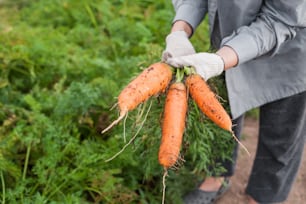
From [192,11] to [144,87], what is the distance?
577mm

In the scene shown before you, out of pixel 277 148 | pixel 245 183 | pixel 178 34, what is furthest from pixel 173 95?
pixel 245 183

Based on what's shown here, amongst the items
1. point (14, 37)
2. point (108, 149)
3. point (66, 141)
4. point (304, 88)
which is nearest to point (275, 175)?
point (304, 88)

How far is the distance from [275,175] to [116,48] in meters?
1.71

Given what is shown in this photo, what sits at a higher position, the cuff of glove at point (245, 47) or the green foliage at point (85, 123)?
the cuff of glove at point (245, 47)

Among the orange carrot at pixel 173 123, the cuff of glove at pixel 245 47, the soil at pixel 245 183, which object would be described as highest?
the cuff of glove at pixel 245 47

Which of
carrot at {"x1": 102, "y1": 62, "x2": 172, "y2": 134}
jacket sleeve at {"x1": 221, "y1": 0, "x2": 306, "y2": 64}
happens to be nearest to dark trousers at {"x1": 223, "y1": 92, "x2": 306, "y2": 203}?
jacket sleeve at {"x1": 221, "y1": 0, "x2": 306, "y2": 64}

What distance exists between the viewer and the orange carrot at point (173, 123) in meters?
1.80

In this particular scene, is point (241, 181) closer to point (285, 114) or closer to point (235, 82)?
point (285, 114)

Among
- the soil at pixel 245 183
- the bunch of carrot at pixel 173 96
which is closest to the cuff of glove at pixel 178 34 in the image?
the bunch of carrot at pixel 173 96

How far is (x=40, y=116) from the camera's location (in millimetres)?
2570

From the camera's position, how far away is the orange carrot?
5.90ft

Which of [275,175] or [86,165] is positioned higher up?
[86,165]

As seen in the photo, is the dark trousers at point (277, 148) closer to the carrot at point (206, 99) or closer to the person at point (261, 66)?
the person at point (261, 66)

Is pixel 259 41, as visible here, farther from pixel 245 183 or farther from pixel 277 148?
pixel 245 183
